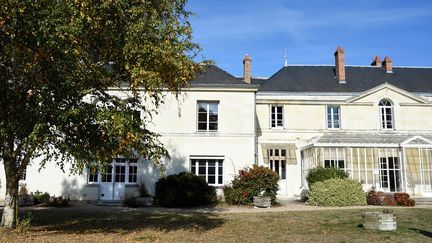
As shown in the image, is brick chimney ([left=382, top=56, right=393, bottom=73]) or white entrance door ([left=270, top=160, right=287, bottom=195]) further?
brick chimney ([left=382, top=56, right=393, bottom=73])

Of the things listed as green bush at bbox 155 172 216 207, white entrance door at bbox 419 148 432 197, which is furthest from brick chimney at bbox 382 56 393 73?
green bush at bbox 155 172 216 207

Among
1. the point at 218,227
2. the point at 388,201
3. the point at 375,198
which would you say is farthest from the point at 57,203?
the point at 388,201

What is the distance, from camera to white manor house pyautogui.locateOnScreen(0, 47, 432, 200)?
20.8 m

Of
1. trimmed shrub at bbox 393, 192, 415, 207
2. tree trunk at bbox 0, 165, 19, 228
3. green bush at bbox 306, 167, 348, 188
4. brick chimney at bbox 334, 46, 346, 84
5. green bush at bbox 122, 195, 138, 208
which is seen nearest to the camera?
tree trunk at bbox 0, 165, 19, 228

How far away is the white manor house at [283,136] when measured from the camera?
68.2ft

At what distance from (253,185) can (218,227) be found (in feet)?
23.3

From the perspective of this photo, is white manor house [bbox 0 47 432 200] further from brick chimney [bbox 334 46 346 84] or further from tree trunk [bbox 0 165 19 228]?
tree trunk [bbox 0 165 19 228]

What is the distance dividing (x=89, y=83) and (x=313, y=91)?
17.8 meters

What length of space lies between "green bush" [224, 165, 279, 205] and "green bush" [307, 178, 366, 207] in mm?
1985

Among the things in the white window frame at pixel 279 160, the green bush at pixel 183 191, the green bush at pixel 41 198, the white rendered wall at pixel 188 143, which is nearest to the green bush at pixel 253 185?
the green bush at pixel 183 191

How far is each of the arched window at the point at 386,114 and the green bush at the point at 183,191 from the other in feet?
40.8

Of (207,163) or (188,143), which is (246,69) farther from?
(207,163)

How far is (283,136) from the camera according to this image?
2450 cm

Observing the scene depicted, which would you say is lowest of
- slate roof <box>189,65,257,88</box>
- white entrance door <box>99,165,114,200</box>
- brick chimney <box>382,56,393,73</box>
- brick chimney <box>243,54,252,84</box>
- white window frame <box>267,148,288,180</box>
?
white entrance door <box>99,165,114,200</box>
